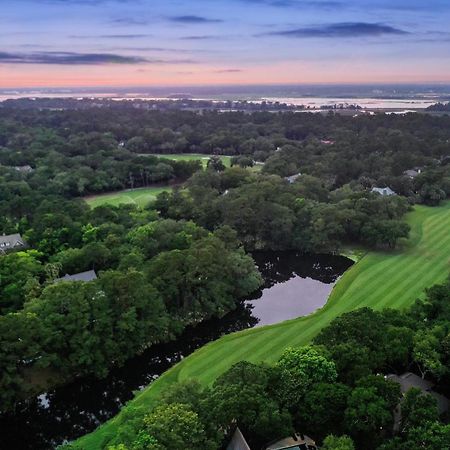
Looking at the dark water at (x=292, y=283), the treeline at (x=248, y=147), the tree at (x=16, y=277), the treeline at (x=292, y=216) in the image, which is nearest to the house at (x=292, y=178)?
the treeline at (x=248, y=147)

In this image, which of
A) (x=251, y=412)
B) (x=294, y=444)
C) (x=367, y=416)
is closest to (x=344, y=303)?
(x=367, y=416)

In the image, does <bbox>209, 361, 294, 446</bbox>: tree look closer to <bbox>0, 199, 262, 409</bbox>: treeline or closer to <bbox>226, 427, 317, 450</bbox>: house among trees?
<bbox>226, 427, 317, 450</bbox>: house among trees

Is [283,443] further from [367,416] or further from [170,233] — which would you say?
[170,233]

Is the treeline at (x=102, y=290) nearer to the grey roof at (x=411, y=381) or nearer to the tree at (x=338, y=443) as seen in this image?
the grey roof at (x=411, y=381)

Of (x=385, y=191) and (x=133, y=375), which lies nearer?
(x=133, y=375)

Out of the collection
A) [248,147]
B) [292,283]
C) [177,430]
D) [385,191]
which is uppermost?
[248,147]

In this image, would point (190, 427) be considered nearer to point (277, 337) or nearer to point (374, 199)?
point (277, 337)

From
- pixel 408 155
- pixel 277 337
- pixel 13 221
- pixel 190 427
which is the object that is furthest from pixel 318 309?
pixel 408 155
